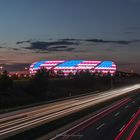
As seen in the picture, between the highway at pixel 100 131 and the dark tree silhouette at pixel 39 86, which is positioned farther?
the dark tree silhouette at pixel 39 86

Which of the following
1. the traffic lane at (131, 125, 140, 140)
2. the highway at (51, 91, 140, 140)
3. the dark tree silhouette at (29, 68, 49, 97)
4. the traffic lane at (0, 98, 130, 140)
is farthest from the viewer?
the dark tree silhouette at (29, 68, 49, 97)

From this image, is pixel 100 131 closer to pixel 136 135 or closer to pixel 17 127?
pixel 136 135

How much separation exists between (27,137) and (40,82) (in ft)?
198

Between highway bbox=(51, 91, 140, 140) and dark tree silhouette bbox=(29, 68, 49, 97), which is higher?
dark tree silhouette bbox=(29, 68, 49, 97)

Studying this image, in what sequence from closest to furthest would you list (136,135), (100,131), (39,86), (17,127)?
(136,135)
(100,131)
(17,127)
(39,86)

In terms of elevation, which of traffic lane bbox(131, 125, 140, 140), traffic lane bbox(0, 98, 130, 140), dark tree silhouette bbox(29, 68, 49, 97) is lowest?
traffic lane bbox(0, 98, 130, 140)

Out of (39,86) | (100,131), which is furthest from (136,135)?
(39,86)

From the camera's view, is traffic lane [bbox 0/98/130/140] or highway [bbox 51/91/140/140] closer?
highway [bbox 51/91/140/140]

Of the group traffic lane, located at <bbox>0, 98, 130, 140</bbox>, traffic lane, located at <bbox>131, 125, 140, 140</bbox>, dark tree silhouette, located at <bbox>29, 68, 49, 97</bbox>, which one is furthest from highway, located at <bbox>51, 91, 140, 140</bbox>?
dark tree silhouette, located at <bbox>29, 68, 49, 97</bbox>

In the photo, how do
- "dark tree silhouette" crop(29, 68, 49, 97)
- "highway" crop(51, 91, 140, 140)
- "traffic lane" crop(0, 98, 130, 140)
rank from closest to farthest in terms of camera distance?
"highway" crop(51, 91, 140, 140) < "traffic lane" crop(0, 98, 130, 140) < "dark tree silhouette" crop(29, 68, 49, 97)

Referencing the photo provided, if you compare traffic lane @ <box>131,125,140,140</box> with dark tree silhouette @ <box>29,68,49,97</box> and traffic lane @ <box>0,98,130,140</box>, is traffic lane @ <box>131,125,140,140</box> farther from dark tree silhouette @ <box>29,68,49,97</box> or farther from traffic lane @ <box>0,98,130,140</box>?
dark tree silhouette @ <box>29,68,49,97</box>

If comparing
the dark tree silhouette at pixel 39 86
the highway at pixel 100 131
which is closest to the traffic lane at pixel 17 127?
the highway at pixel 100 131

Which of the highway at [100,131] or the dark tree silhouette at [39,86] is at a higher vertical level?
the dark tree silhouette at [39,86]

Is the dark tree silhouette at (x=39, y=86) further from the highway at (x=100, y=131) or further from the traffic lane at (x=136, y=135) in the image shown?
the traffic lane at (x=136, y=135)
